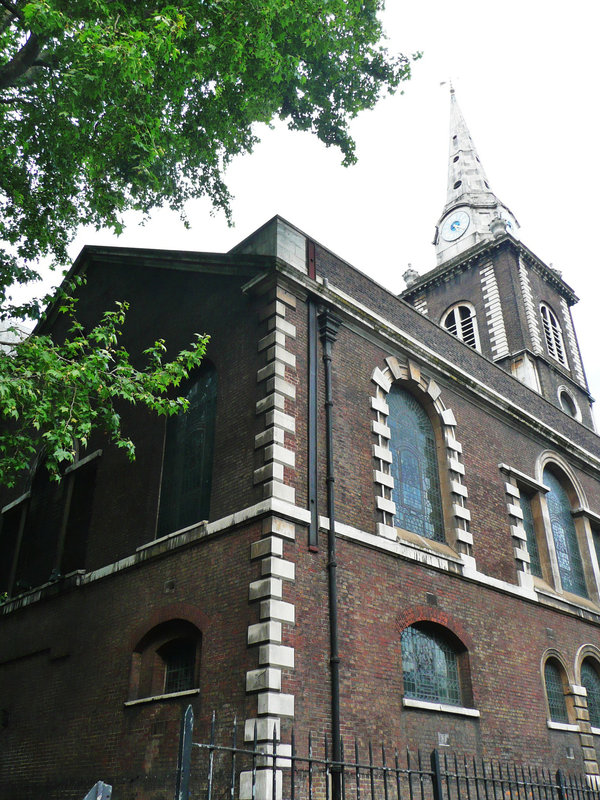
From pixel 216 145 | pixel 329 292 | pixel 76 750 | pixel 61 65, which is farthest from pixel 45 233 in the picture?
pixel 76 750

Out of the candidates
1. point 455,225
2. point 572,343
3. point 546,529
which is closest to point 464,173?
point 455,225

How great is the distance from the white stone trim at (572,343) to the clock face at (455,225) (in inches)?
217

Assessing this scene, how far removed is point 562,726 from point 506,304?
16.2 metres

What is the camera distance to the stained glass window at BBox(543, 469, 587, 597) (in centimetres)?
1767

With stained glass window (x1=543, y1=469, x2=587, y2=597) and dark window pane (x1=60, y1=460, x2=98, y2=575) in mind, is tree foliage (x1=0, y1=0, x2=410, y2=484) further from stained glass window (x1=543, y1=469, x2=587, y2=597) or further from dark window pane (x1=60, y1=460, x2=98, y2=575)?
stained glass window (x1=543, y1=469, x2=587, y2=597)

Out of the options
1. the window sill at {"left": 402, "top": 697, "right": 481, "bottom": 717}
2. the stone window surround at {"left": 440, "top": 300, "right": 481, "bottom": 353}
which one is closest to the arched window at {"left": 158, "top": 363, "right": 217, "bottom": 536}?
the window sill at {"left": 402, "top": 697, "right": 481, "bottom": 717}

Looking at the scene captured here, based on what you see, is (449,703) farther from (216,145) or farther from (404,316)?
(216,145)

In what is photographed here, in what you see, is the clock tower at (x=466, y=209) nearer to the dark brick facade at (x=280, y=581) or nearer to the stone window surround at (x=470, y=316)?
the stone window surround at (x=470, y=316)

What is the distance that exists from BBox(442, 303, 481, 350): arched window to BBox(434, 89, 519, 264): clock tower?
9.82 ft

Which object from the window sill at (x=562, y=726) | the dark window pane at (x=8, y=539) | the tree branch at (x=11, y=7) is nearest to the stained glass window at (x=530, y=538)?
the window sill at (x=562, y=726)

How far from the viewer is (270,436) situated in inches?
449

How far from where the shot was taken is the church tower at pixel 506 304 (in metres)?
26.0

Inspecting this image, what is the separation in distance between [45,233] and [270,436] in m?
5.77

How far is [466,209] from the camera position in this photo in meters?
32.8
